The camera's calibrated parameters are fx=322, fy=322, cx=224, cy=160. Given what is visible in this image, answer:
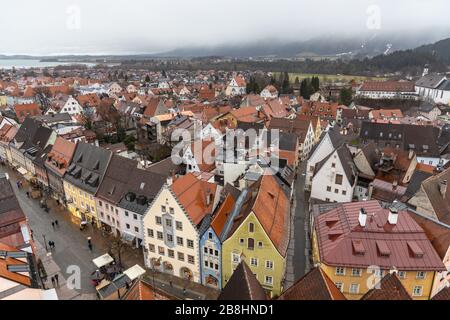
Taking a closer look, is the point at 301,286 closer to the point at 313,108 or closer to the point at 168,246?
the point at 168,246

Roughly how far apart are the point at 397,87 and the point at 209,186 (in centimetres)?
Result: 13645

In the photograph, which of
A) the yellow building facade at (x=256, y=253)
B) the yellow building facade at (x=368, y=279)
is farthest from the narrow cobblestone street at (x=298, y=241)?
the yellow building facade at (x=368, y=279)

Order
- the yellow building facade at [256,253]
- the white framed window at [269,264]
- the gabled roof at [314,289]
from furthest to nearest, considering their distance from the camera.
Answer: the white framed window at [269,264] < the yellow building facade at [256,253] < the gabled roof at [314,289]

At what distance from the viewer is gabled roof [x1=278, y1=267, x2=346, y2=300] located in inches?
790

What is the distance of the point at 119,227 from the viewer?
4222 cm

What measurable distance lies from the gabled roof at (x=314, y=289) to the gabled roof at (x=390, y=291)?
211cm

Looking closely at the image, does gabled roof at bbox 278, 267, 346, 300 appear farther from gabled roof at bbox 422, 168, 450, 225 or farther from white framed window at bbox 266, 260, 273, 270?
gabled roof at bbox 422, 168, 450, 225

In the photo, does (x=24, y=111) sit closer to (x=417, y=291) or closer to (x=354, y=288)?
(x=354, y=288)

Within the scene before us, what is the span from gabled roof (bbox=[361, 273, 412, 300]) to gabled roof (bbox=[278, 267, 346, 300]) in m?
2.11

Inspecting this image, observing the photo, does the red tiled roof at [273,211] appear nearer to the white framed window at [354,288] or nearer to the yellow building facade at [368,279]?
the yellow building facade at [368,279]

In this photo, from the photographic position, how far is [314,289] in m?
20.5

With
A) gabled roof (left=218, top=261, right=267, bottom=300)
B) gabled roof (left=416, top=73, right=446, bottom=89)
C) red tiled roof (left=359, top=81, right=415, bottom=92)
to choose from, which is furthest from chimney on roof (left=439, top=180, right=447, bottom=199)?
gabled roof (left=416, top=73, right=446, bottom=89)

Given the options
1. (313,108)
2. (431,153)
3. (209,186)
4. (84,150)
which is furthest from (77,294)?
(313,108)

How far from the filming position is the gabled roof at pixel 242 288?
19734 mm
